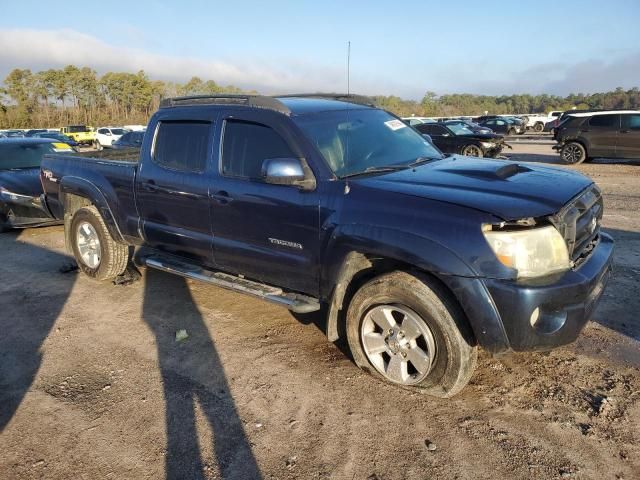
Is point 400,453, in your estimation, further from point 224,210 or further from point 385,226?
point 224,210

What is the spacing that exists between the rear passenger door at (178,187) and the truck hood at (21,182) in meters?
4.20

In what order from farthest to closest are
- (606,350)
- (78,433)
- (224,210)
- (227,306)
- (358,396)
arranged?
(227,306) < (224,210) < (606,350) < (358,396) < (78,433)

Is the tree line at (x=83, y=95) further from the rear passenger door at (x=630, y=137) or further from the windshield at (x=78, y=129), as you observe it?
the rear passenger door at (x=630, y=137)

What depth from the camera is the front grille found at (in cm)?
295

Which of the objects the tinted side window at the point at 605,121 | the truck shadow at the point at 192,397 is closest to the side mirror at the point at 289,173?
the truck shadow at the point at 192,397

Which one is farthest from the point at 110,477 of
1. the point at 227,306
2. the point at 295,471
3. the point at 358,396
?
the point at 227,306

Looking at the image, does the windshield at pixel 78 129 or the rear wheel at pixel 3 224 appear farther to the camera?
the windshield at pixel 78 129

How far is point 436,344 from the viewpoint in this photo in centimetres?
308

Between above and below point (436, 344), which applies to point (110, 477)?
below

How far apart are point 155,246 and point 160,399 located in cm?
195

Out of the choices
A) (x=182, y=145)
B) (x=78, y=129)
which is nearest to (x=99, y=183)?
(x=182, y=145)

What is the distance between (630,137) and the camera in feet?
49.8

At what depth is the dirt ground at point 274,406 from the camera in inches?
105

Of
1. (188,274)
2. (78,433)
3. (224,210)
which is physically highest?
(224,210)
